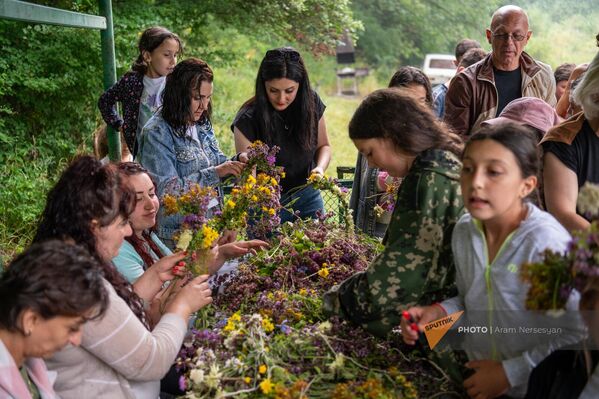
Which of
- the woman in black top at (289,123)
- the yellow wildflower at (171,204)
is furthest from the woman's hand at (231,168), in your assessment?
the yellow wildflower at (171,204)

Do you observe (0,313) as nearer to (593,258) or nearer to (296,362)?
(296,362)

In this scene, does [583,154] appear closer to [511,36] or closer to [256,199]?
[256,199]

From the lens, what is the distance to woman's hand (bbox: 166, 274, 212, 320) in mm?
2088

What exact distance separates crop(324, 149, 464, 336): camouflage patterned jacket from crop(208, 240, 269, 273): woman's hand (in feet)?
2.89

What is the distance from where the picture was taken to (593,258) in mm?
1389

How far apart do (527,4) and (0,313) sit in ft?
30.0

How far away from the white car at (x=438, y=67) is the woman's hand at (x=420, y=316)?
13.5 metres

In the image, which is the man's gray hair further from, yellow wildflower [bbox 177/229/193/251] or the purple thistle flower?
the purple thistle flower

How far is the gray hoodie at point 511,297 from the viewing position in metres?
1.66

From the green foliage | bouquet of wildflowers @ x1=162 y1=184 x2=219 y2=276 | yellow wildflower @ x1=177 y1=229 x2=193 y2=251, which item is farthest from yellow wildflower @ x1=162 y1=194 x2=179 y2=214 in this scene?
the green foliage

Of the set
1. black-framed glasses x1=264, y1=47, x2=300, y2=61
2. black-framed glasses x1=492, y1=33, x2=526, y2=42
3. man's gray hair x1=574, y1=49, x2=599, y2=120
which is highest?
black-framed glasses x1=492, y1=33, x2=526, y2=42

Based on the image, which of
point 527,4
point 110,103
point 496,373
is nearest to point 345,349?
point 496,373

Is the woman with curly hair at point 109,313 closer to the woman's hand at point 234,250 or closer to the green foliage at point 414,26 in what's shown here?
the woman's hand at point 234,250

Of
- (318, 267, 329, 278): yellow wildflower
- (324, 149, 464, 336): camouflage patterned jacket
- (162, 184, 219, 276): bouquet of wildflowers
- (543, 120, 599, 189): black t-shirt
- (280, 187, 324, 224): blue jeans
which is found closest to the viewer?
(324, 149, 464, 336): camouflage patterned jacket
